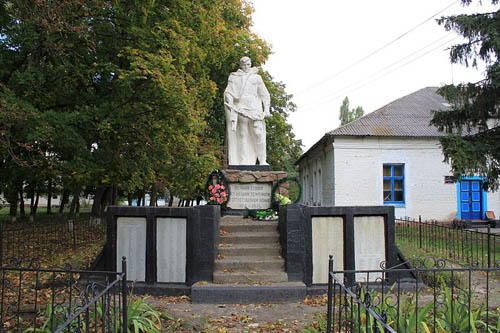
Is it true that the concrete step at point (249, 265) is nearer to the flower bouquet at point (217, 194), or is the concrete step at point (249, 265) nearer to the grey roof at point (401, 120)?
the flower bouquet at point (217, 194)

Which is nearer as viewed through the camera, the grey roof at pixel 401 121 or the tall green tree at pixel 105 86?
the tall green tree at pixel 105 86

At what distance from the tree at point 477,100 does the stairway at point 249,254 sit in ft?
19.7

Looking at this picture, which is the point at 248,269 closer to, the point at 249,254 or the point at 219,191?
the point at 249,254

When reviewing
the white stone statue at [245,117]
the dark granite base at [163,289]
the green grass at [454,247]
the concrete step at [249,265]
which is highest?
the white stone statue at [245,117]

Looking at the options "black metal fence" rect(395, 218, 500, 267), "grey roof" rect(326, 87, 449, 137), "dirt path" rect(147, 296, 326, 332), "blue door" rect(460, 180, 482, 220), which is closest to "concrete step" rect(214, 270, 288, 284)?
"dirt path" rect(147, 296, 326, 332)

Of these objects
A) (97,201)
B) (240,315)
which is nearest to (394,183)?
(97,201)

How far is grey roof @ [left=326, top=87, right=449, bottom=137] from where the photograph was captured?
18703mm

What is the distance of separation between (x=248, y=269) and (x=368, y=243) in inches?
83.2

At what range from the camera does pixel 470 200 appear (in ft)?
63.8

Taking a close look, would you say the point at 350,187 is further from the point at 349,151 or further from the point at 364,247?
the point at 364,247

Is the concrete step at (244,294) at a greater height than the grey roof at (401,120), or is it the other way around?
the grey roof at (401,120)

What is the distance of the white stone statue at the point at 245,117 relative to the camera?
9.70 meters

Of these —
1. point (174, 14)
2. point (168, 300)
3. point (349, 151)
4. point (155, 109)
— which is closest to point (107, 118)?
point (155, 109)

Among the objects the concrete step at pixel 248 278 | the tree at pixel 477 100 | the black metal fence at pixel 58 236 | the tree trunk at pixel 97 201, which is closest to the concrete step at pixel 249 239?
the concrete step at pixel 248 278
